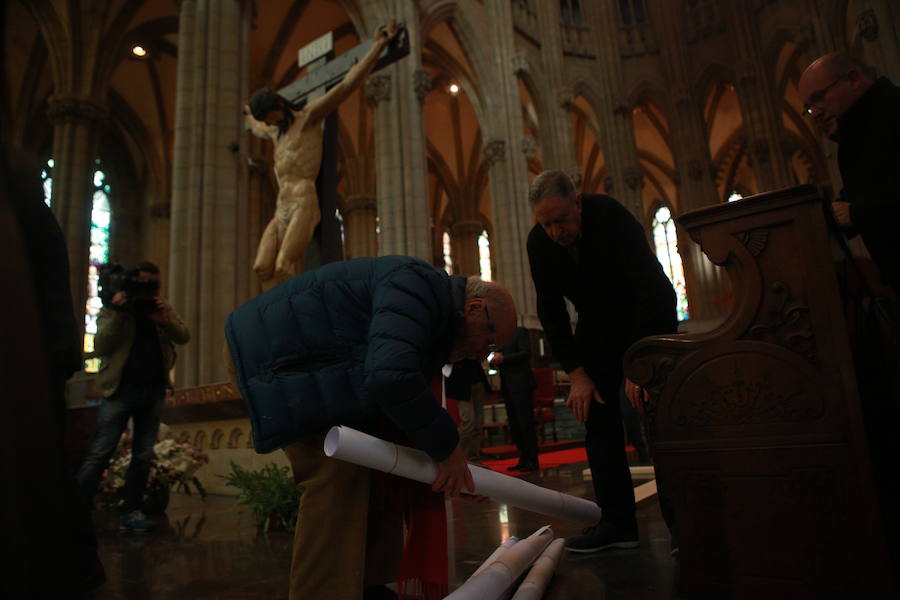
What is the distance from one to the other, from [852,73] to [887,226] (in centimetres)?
57

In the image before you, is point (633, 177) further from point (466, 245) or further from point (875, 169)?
point (875, 169)

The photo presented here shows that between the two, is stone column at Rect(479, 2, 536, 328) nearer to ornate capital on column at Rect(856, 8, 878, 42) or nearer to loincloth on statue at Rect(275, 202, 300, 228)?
ornate capital on column at Rect(856, 8, 878, 42)

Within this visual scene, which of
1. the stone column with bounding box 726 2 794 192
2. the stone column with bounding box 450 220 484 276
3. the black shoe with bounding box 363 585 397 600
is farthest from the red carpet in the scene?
the stone column with bounding box 450 220 484 276

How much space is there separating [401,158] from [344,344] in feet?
35.3

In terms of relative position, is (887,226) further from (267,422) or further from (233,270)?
(233,270)

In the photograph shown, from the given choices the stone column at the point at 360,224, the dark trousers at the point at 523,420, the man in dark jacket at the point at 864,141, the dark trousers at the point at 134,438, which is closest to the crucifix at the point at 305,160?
the dark trousers at the point at 523,420

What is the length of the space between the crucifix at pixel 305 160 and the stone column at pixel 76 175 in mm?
7546

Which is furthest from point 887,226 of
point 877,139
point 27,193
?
point 27,193

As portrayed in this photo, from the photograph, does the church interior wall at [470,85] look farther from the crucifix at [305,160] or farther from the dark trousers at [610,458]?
the dark trousers at [610,458]

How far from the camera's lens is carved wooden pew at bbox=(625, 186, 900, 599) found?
1.52 meters

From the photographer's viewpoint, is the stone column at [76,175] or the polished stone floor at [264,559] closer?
the polished stone floor at [264,559]

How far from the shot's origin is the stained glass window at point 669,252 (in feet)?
78.9

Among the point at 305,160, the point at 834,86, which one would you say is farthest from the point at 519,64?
the point at 834,86

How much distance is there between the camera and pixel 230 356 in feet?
6.12
